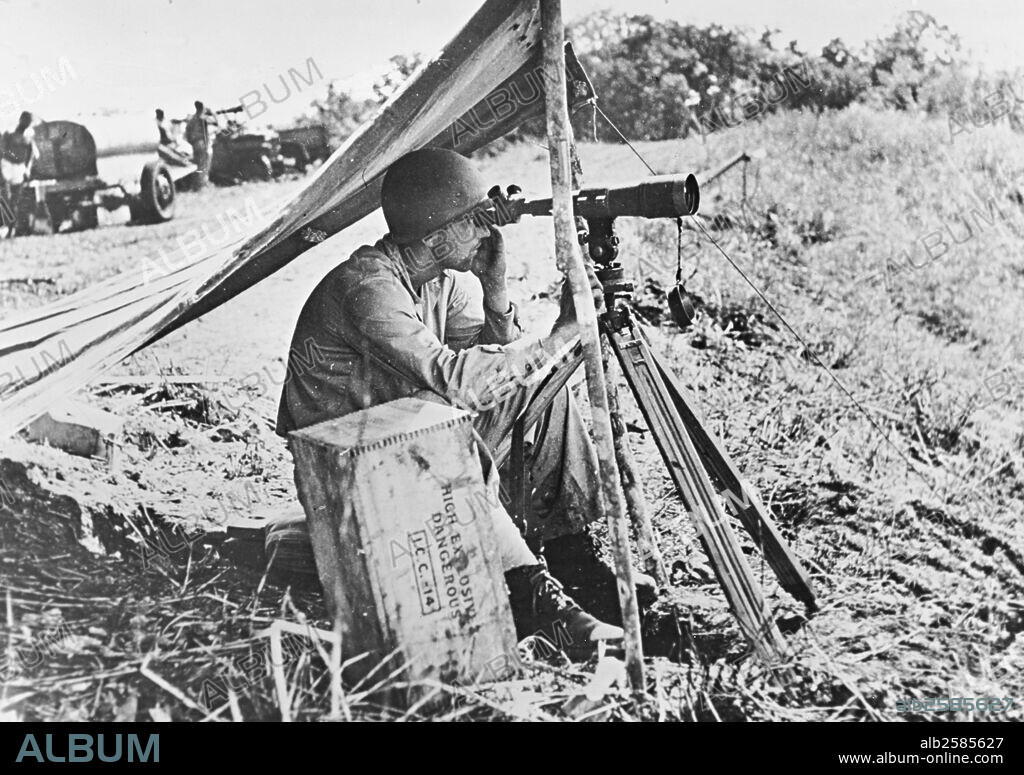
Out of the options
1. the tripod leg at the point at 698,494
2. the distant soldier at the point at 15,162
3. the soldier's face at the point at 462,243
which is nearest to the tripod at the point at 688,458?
the tripod leg at the point at 698,494

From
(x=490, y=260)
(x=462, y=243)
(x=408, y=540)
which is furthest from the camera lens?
(x=490, y=260)

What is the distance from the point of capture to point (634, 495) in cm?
291

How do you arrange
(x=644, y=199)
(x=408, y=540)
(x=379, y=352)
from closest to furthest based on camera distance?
(x=408, y=540)
(x=644, y=199)
(x=379, y=352)

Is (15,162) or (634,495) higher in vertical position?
(15,162)

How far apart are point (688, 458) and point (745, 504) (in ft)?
0.90

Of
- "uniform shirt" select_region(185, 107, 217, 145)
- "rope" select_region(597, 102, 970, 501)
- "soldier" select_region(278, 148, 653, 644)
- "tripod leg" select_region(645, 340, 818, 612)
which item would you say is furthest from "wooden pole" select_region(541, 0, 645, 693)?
"uniform shirt" select_region(185, 107, 217, 145)

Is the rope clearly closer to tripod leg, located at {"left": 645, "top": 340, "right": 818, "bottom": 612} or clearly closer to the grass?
the grass

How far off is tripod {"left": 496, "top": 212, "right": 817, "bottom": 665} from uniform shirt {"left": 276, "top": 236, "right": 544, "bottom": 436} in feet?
0.73

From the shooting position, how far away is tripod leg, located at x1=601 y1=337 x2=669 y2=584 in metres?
2.83

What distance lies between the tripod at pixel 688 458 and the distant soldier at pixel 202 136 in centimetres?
139

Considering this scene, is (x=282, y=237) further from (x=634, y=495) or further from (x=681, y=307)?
(x=634, y=495)

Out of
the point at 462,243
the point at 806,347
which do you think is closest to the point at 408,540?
the point at 462,243

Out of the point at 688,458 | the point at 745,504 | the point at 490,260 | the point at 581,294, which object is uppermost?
the point at 490,260

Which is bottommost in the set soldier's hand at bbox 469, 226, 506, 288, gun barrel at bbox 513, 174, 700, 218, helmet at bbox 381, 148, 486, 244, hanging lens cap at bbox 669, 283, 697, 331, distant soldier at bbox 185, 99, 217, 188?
hanging lens cap at bbox 669, 283, 697, 331
